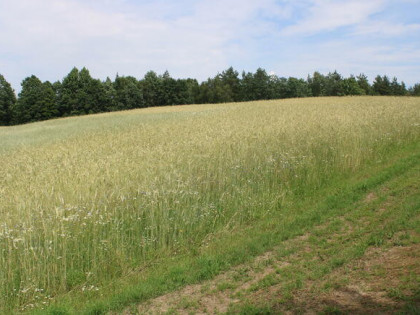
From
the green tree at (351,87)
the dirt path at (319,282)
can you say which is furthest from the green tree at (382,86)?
the dirt path at (319,282)

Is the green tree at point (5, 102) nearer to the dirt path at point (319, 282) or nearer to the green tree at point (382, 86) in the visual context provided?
the dirt path at point (319, 282)

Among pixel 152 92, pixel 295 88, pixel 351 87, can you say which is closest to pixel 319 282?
pixel 152 92

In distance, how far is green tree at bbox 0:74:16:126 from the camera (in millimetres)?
74125

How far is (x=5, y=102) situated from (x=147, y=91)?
3024 cm

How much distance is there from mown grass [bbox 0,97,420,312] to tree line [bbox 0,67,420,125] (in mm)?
67349

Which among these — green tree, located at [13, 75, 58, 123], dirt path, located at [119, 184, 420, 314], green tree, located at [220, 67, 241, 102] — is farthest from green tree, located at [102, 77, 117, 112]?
dirt path, located at [119, 184, 420, 314]

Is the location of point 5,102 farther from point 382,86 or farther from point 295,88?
point 382,86

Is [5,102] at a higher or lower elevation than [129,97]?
higher

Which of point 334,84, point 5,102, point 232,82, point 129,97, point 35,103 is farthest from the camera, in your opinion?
point 334,84

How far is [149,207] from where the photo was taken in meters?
7.24

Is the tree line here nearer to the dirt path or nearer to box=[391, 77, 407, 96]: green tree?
box=[391, 77, 407, 96]: green tree

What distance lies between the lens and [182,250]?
6660 mm

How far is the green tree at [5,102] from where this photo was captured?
74.1 m

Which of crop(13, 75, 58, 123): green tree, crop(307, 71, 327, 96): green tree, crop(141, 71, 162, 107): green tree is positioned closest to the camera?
crop(13, 75, 58, 123): green tree
